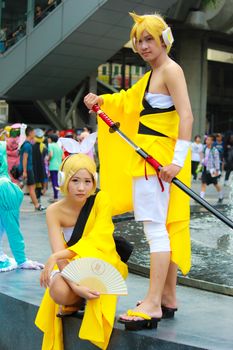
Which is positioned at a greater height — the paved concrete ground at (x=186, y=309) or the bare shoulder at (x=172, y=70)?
the bare shoulder at (x=172, y=70)

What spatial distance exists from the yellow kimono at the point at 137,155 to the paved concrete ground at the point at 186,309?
0.35 metres

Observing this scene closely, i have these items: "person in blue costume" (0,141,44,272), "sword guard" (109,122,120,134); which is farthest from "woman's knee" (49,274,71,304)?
"person in blue costume" (0,141,44,272)

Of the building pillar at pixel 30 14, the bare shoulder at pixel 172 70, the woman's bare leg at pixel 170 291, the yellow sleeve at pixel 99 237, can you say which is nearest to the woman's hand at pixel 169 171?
the yellow sleeve at pixel 99 237

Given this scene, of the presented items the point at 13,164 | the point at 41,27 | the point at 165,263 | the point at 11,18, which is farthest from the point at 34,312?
the point at 11,18

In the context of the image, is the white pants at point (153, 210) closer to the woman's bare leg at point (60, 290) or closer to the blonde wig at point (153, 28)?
the woman's bare leg at point (60, 290)

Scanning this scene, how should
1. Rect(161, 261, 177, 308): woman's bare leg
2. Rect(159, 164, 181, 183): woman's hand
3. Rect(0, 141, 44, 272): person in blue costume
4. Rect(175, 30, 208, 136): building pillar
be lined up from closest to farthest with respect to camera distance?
1. Rect(159, 164, 181, 183): woman's hand
2. Rect(161, 261, 177, 308): woman's bare leg
3. Rect(0, 141, 44, 272): person in blue costume
4. Rect(175, 30, 208, 136): building pillar

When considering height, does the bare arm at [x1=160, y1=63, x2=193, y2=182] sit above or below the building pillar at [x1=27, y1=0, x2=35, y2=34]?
below

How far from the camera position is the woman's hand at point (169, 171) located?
322 cm

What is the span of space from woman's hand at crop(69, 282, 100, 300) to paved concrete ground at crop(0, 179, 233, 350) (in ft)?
1.03

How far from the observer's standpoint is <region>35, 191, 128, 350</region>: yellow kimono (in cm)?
314

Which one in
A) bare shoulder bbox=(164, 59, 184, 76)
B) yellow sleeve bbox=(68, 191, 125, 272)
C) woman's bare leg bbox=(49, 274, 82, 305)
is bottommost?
woman's bare leg bbox=(49, 274, 82, 305)

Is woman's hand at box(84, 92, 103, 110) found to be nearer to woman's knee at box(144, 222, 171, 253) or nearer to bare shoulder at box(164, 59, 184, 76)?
bare shoulder at box(164, 59, 184, 76)

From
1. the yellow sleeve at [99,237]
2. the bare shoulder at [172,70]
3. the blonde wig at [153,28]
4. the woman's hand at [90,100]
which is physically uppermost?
the blonde wig at [153,28]

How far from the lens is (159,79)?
11.5 feet
